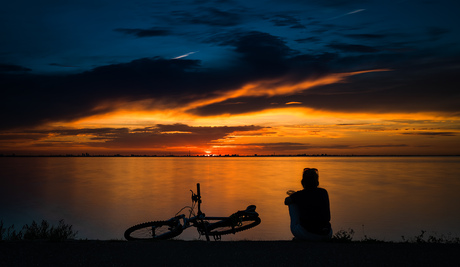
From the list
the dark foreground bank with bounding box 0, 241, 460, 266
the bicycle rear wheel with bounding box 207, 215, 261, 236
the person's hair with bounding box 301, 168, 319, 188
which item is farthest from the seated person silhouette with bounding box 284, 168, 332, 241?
the bicycle rear wheel with bounding box 207, 215, 261, 236

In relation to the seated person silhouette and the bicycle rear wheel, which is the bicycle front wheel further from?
the seated person silhouette

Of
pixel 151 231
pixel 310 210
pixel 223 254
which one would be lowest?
pixel 151 231

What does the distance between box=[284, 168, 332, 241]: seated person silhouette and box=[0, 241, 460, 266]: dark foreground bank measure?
1.27 feet

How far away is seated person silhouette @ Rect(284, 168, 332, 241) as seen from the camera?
30.5 ft

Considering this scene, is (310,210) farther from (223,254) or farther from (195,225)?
(195,225)

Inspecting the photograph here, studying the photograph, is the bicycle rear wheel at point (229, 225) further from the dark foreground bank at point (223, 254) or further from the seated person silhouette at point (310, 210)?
the seated person silhouette at point (310, 210)

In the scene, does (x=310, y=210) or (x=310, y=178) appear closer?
(x=310, y=178)

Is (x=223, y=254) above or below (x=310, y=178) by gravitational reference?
below

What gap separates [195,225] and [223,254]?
13.0 ft

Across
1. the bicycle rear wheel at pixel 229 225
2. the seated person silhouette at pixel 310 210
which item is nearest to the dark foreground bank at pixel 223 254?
the seated person silhouette at pixel 310 210

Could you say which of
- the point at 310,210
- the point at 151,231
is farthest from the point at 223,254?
the point at 151,231

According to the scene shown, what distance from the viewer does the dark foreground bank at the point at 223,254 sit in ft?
26.1

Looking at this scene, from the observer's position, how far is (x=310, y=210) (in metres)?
9.48

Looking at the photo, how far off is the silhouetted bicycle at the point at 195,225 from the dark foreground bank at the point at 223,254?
1.91 m
